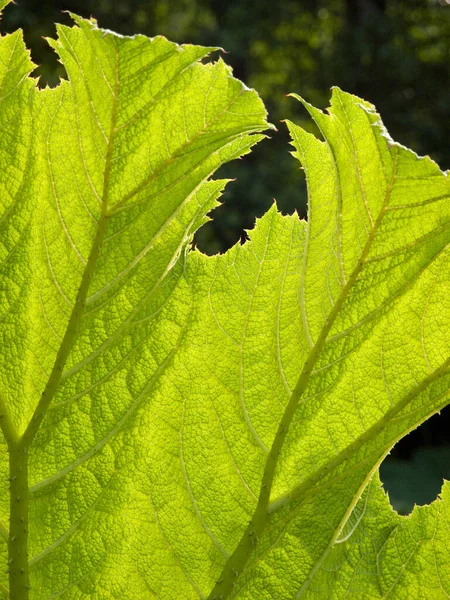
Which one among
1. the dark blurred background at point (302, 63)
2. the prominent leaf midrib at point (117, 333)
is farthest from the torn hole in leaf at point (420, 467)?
the prominent leaf midrib at point (117, 333)

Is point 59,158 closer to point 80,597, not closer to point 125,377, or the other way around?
point 125,377

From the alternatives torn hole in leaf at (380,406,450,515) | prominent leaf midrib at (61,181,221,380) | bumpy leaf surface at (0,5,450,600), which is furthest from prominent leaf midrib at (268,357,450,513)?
torn hole in leaf at (380,406,450,515)

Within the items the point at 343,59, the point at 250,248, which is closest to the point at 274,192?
the point at 343,59

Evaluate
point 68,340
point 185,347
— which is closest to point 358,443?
point 185,347

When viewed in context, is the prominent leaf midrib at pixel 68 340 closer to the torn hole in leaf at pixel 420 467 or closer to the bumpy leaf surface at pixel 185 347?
the bumpy leaf surface at pixel 185 347

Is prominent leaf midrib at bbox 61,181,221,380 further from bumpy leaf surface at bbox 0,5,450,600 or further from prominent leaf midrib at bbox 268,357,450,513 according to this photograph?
prominent leaf midrib at bbox 268,357,450,513

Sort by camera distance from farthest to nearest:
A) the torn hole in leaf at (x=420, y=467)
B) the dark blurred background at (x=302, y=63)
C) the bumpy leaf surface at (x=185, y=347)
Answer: the dark blurred background at (x=302, y=63)
the torn hole in leaf at (x=420, y=467)
the bumpy leaf surface at (x=185, y=347)

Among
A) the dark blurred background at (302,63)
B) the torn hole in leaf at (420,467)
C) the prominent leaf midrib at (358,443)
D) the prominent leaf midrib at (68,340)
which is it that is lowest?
the prominent leaf midrib at (358,443)
